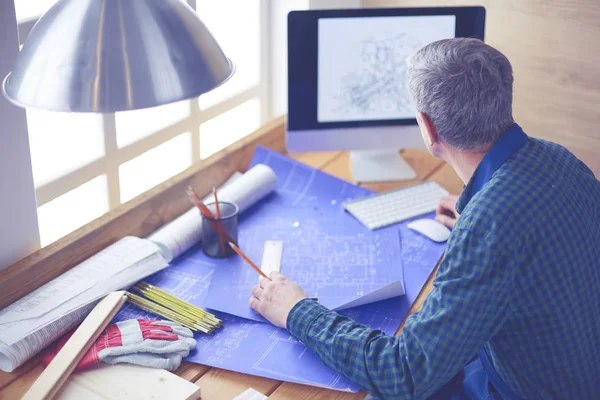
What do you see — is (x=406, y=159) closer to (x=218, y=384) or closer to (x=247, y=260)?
(x=247, y=260)

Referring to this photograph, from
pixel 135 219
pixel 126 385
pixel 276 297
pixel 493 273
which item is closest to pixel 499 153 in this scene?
pixel 493 273

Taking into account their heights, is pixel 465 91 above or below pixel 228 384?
above

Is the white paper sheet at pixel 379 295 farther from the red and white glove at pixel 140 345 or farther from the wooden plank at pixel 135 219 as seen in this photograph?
the wooden plank at pixel 135 219

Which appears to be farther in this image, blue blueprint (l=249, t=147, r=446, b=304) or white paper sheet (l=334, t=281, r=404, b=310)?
blue blueprint (l=249, t=147, r=446, b=304)

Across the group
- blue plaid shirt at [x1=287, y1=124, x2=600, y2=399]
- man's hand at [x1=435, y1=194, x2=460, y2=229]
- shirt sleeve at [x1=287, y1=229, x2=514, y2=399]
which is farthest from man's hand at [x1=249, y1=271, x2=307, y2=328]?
man's hand at [x1=435, y1=194, x2=460, y2=229]

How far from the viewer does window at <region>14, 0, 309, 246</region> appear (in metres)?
1.90

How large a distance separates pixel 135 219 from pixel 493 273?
91cm

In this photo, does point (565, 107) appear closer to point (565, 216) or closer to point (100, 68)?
point (565, 216)

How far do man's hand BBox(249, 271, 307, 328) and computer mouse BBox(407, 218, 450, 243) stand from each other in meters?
0.46

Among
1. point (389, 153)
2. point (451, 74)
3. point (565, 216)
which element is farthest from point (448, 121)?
point (389, 153)

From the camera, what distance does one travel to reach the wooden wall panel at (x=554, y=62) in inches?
84.6

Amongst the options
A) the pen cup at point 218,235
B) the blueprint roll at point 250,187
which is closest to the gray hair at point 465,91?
the pen cup at point 218,235

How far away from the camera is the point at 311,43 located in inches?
80.0

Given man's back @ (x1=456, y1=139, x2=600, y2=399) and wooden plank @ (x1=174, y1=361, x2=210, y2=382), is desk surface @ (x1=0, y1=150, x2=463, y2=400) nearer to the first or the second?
wooden plank @ (x1=174, y1=361, x2=210, y2=382)
